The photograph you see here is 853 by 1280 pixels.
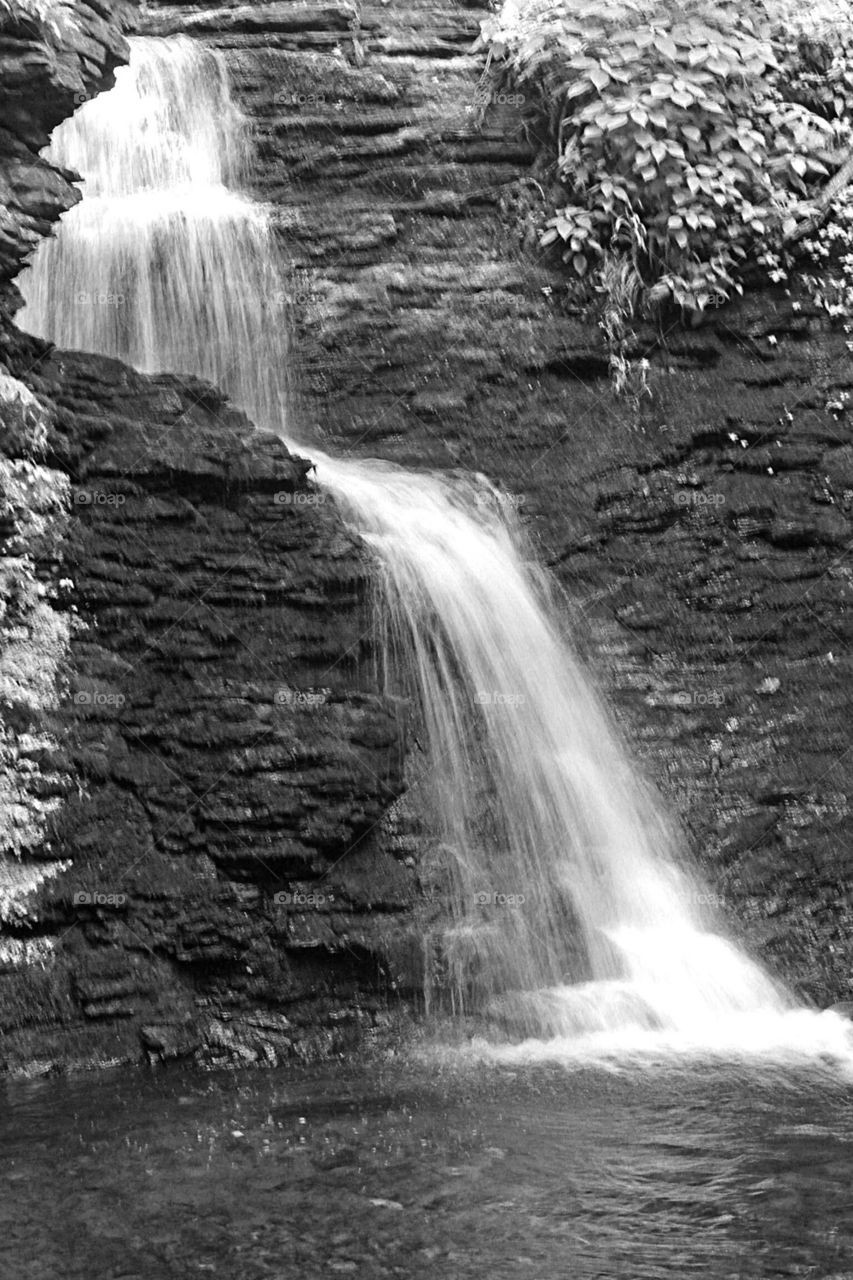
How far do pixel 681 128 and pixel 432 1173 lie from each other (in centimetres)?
772

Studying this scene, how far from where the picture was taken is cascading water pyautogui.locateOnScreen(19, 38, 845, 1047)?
23.2 feet

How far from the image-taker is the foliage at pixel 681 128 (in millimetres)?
9773

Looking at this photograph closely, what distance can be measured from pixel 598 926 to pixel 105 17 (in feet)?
18.9

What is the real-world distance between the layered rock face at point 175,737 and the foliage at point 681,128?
12.4 feet

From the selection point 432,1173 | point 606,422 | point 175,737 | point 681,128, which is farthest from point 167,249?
point 432,1173

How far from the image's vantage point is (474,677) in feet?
25.5

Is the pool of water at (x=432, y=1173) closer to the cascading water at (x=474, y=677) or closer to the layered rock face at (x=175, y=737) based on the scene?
the layered rock face at (x=175, y=737)

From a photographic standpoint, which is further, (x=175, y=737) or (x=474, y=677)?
(x=474, y=677)

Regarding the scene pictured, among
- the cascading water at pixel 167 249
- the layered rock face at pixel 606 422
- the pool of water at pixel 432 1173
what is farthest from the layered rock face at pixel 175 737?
the layered rock face at pixel 606 422

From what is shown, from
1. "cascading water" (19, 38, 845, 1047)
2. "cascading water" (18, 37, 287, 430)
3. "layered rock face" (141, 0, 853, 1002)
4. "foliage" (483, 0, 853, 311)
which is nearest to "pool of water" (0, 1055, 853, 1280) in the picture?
"cascading water" (19, 38, 845, 1047)

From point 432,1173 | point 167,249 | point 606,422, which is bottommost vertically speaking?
point 432,1173

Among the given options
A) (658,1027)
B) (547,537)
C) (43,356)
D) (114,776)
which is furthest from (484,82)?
(658,1027)

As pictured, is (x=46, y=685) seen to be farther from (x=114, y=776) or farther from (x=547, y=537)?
(x=547, y=537)

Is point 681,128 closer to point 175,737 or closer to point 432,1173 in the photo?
point 175,737
